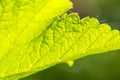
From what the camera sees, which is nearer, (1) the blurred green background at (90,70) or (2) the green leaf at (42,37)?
(2) the green leaf at (42,37)

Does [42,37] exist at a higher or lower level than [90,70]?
higher

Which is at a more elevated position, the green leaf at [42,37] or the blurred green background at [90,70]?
the green leaf at [42,37]

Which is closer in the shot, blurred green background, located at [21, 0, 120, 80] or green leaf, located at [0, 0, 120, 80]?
green leaf, located at [0, 0, 120, 80]

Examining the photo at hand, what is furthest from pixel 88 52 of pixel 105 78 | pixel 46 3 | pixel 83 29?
pixel 105 78

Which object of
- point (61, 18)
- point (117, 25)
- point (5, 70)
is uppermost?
point (61, 18)

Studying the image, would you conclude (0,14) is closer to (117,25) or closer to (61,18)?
(61,18)

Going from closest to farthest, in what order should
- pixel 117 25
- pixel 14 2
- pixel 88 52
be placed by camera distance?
pixel 14 2 < pixel 88 52 < pixel 117 25

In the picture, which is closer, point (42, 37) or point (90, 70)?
point (42, 37)

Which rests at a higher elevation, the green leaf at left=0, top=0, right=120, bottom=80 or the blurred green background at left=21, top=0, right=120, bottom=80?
the green leaf at left=0, top=0, right=120, bottom=80
